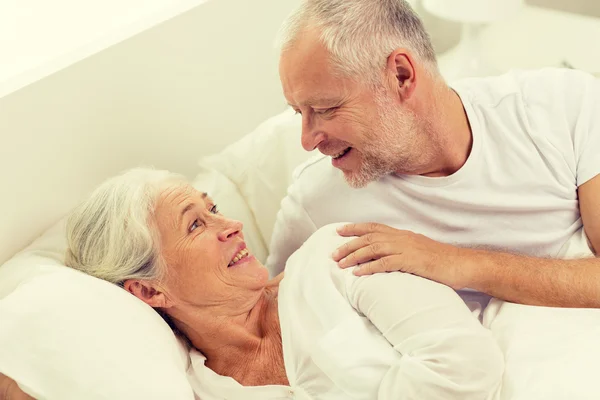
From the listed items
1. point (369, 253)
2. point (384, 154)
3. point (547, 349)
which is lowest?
point (547, 349)

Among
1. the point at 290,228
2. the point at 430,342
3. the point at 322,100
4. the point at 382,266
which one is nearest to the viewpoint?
the point at 430,342

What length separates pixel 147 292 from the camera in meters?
1.55

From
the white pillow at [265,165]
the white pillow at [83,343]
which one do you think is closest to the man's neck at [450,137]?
the white pillow at [265,165]

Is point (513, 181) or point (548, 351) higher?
point (513, 181)

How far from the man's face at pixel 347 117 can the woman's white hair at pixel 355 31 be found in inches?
1.0

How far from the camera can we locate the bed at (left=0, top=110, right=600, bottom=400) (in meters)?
1.30

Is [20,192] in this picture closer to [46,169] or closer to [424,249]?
[46,169]

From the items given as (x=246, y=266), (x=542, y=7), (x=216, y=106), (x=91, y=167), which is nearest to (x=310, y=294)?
(x=246, y=266)

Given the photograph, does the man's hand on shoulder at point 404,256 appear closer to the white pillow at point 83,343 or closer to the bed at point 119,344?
the bed at point 119,344

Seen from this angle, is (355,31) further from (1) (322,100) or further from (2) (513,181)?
(2) (513,181)

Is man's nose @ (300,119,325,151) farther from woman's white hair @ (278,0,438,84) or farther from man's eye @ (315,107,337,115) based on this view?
woman's white hair @ (278,0,438,84)

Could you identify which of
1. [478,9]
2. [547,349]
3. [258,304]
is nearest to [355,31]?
[258,304]

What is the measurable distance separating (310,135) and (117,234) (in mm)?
510

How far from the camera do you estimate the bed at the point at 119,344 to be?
1297mm
